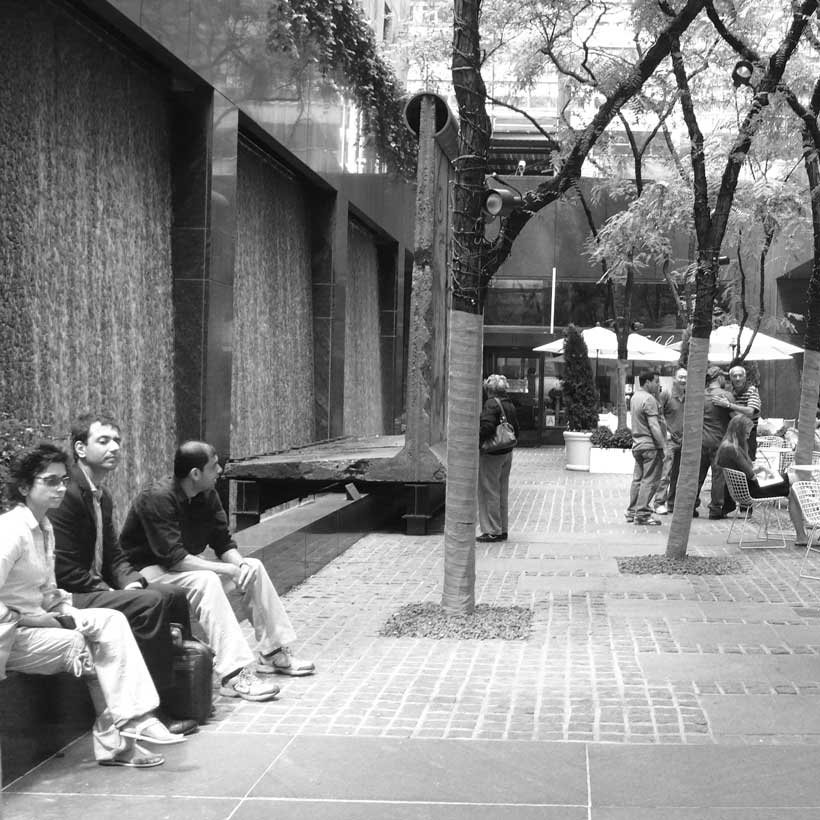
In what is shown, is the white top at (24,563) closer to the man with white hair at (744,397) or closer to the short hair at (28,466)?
the short hair at (28,466)

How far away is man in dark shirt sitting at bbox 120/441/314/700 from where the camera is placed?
6.35 meters

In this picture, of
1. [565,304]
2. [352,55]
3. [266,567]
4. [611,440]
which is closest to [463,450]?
[266,567]

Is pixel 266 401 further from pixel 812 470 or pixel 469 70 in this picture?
pixel 469 70

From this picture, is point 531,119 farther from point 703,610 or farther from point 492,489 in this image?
point 703,610

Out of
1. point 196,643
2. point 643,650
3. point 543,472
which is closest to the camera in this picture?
point 196,643

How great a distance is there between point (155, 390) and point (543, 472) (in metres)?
11.8

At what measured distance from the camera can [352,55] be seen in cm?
1867

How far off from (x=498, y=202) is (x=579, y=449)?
50.9 ft

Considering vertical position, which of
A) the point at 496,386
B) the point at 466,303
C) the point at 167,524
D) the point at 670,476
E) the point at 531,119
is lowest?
the point at 670,476

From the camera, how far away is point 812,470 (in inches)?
476

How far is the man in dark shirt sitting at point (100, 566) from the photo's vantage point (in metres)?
5.80

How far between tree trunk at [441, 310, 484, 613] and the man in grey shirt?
6.51m

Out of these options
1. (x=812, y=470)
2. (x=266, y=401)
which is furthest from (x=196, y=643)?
(x=266, y=401)

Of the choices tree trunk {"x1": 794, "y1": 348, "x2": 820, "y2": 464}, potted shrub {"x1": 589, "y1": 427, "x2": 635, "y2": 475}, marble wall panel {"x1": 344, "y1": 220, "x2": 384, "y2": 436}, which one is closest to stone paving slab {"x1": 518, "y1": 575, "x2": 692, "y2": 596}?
tree trunk {"x1": 794, "y1": 348, "x2": 820, "y2": 464}
